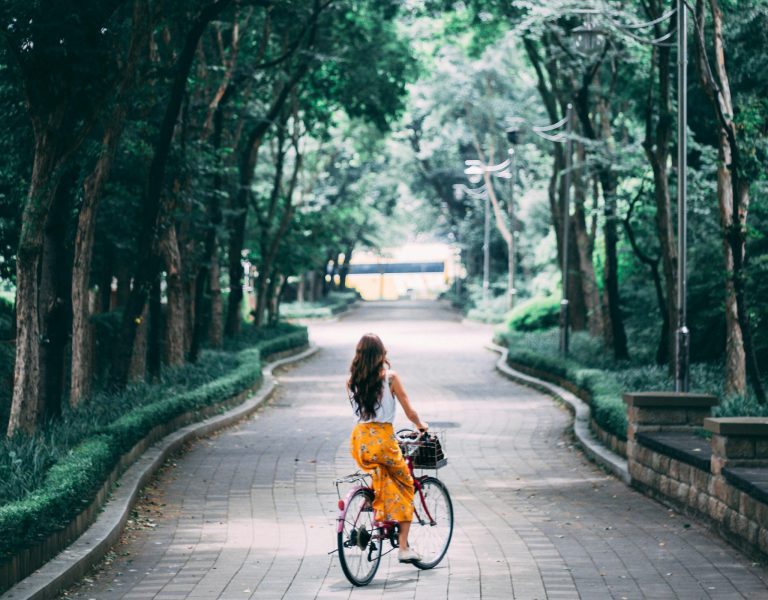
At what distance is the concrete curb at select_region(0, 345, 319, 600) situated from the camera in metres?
8.12

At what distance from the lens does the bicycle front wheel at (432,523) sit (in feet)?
31.3

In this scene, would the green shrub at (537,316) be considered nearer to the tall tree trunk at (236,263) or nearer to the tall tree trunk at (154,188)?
the tall tree trunk at (236,263)

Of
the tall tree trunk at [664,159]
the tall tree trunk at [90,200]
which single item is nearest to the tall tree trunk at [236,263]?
the tall tree trunk at [664,159]

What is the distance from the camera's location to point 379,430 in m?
8.98

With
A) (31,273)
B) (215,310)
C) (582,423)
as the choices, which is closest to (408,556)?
(31,273)

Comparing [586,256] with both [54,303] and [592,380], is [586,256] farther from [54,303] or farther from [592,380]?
[54,303]

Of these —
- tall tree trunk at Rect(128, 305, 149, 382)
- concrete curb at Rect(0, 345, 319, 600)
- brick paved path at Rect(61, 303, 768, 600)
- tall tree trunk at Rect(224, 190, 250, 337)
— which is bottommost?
brick paved path at Rect(61, 303, 768, 600)

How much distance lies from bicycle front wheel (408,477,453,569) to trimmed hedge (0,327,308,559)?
245 centimetres

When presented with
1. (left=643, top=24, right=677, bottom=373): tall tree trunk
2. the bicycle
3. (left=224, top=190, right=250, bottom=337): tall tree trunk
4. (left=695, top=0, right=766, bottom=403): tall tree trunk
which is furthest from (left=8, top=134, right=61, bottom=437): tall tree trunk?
(left=224, top=190, right=250, bottom=337): tall tree trunk

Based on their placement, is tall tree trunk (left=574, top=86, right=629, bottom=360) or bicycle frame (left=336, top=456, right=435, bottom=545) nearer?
bicycle frame (left=336, top=456, right=435, bottom=545)

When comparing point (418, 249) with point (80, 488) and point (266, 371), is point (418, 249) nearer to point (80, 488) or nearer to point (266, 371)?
point (266, 371)

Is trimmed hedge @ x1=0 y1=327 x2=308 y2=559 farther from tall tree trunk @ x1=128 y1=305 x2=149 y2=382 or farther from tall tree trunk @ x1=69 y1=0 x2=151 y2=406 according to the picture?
tall tree trunk @ x1=128 y1=305 x2=149 y2=382

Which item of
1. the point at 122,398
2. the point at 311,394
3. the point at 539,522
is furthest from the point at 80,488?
the point at 311,394

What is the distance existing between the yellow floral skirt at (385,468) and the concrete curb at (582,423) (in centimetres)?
581
